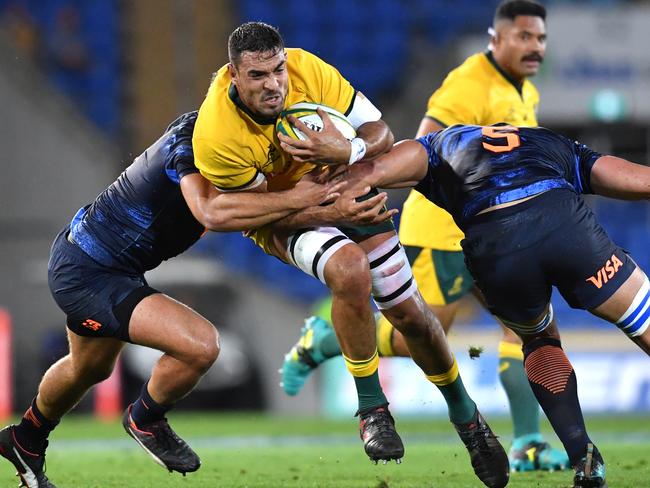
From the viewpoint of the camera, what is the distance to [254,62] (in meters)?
5.20

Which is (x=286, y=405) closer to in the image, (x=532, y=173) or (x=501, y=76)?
(x=501, y=76)

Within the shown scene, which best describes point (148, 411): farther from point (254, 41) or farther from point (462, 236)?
point (462, 236)

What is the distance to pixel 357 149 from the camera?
527 cm

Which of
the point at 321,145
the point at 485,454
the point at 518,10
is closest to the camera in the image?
the point at 321,145

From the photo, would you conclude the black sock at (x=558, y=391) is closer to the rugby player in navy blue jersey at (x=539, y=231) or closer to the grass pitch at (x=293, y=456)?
the rugby player in navy blue jersey at (x=539, y=231)

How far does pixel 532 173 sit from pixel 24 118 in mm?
10906

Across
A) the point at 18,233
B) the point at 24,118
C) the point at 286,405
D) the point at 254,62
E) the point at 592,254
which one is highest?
the point at 254,62

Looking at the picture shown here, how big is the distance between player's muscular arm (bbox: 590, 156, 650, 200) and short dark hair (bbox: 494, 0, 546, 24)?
2.37 metres

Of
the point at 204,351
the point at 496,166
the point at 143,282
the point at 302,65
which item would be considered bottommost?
the point at 204,351

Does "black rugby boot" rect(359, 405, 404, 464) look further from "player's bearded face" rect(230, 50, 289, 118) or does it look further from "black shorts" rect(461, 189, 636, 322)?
"player's bearded face" rect(230, 50, 289, 118)

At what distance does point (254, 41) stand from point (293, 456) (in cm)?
386

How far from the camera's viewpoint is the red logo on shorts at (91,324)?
5.64m

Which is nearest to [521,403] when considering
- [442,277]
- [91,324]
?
[442,277]

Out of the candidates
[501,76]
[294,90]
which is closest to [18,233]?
[501,76]
